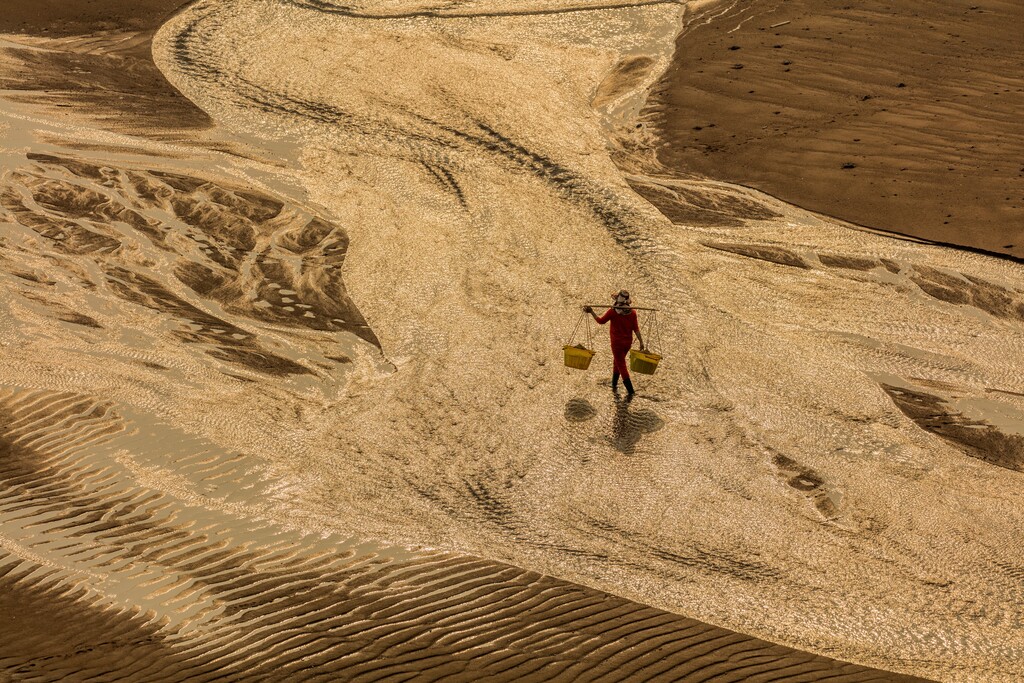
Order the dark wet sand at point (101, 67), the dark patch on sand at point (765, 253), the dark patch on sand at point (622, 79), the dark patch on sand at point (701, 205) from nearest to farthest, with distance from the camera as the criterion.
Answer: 1. the dark patch on sand at point (765, 253)
2. the dark patch on sand at point (701, 205)
3. the dark wet sand at point (101, 67)
4. the dark patch on sand at point (622, 79)

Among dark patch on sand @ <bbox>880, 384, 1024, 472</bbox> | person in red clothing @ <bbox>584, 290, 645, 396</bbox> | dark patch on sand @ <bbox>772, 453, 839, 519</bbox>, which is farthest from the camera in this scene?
person in red clothing @ <bbox>584, 290, 645, 396</bbox>

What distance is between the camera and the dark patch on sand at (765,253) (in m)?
12.3

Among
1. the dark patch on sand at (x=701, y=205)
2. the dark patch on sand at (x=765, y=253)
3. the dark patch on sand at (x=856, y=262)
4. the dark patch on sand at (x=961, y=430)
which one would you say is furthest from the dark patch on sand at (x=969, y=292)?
the dark patch on sand at (x=701, y=205)

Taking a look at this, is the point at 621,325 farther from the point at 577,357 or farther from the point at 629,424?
the point at 629,424

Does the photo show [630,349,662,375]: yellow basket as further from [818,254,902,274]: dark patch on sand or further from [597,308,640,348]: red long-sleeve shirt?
[818,254,902,274]: dark patch on sand

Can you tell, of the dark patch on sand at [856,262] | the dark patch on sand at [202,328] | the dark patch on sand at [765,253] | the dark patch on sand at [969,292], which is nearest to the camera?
the dark patch on sand at [202,328]

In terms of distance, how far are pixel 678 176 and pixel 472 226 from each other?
322 cm

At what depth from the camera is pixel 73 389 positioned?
33.2 ft

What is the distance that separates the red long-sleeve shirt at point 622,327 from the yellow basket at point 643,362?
139 millimetres

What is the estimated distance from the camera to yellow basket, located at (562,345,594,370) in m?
9.75

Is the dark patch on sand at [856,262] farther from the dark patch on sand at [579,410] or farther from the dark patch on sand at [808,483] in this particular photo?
the dark patch on sand at [579,410]

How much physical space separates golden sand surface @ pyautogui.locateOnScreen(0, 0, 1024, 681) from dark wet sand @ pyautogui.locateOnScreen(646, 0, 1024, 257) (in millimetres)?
656

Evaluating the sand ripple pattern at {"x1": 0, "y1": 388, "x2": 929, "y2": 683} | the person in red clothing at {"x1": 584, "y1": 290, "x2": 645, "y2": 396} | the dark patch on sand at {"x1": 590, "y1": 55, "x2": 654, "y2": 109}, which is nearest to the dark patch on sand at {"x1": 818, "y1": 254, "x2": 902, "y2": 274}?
the person in red clothing at {"x1": 584, "y1": 290, "x2": 645, "y2": 396}

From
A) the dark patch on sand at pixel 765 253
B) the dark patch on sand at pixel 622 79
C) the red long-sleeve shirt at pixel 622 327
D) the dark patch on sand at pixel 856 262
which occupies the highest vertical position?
the dark patch on sand at pixel 622 79
